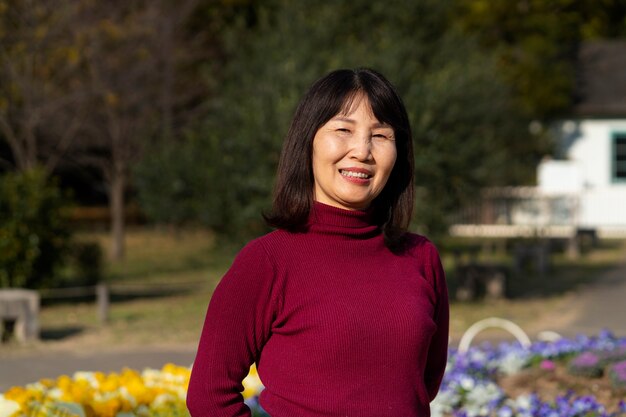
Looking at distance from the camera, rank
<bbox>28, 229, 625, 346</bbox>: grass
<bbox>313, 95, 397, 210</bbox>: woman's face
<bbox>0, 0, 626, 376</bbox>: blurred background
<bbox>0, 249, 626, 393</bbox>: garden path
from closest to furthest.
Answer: <bbox>313, 95, 397, 210</bbox>: woman's face → <bbox>0, 249, 626, 393</bbox>: garden path → <bbox>28, 229, 625, 346</bbox>: grass → <bbox>0, 0, 626, 376</bbox>: blurred background

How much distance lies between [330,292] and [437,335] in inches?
18.2

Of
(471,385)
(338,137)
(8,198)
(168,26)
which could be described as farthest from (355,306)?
(168,26)

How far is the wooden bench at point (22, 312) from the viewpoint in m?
10.6

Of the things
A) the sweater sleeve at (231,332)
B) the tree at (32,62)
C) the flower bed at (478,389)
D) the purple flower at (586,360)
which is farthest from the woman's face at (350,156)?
the tree at (32,62)

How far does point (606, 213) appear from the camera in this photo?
2748cm

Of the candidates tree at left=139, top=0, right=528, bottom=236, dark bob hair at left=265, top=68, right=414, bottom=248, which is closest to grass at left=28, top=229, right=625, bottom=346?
tree at left=139, top=0, right=528, bottom=236

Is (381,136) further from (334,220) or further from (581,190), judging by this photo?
(581,190)

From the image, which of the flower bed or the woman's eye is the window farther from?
the woman's eye

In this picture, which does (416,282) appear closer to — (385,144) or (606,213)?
(385,144)

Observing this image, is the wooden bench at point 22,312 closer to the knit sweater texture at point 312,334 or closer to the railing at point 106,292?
the railing at point 106,292

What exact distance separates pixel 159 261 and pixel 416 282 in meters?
18.3

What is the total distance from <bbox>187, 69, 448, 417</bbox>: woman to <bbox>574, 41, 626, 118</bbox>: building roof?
25.8m

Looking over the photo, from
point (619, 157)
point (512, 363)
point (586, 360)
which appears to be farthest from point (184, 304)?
point (619, 157)

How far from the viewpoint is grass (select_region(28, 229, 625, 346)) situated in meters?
11.2
